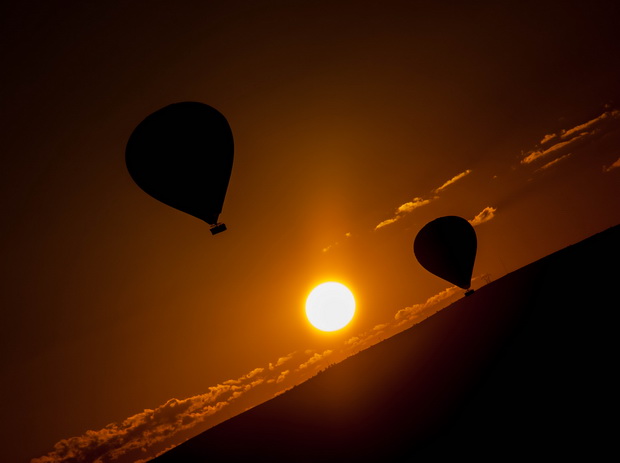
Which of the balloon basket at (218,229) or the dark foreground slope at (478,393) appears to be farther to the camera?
the balloon basket at (218,229)

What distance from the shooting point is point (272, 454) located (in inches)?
292

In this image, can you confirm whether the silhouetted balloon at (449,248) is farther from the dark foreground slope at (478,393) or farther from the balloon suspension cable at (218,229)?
the balloon suspension cable at (218,229)

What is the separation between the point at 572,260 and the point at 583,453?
28.6 feet

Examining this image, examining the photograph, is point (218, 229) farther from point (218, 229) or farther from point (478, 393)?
point (478, 393)

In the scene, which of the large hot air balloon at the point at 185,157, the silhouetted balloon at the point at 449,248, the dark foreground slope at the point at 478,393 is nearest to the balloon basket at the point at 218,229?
the large hot air balloon at the point at 185,157

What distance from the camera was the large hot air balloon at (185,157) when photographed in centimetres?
856

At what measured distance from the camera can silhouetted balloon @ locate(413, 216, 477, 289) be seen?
57.7ft

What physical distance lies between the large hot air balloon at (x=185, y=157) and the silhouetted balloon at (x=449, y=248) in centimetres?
1169

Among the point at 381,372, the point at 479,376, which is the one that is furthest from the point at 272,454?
the point at 479,376

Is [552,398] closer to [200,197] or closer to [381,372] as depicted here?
[381,372]

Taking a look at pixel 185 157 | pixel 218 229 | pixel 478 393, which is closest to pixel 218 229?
pixel 218 229

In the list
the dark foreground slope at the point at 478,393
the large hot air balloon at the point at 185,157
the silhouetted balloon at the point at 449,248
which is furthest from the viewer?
the silhouetted balloon at the point at 449,248


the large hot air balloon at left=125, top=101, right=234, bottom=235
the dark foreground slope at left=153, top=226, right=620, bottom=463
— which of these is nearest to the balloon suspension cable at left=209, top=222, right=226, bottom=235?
the large hot air balloon at left=125, top=101, right=234, bottom=235

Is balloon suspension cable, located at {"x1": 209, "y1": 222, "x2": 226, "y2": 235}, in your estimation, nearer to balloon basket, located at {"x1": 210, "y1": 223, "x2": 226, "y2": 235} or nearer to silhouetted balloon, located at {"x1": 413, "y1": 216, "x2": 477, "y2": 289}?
balloon basket, located at {"x1": 210, "y1": 223, "x2": 226, "y2": 235}
